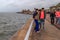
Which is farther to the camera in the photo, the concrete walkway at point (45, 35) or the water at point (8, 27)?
the water at point (8, 27)

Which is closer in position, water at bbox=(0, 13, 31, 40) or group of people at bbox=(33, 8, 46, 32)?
group of people at bbox=(33, 8, 46, 32)

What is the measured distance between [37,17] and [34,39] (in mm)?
2164

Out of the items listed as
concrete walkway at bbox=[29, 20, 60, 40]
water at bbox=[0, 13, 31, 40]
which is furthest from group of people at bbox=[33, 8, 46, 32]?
water at bbox=[0, 13, 31, 40]

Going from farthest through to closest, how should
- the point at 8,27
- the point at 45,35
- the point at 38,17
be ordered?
the point at 8,27 → the point at 38,17 → the point at 45,35

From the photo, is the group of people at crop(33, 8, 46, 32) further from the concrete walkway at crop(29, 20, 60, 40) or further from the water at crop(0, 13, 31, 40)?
the water at crop(0, 13, 31, 40)

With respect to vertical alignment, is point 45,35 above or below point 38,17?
below

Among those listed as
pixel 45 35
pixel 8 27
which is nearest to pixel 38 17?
pixel 45 35

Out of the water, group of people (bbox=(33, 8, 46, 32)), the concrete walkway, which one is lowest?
the water

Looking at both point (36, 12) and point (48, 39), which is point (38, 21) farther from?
point (48, 39)

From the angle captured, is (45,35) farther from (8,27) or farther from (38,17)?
(8,27)

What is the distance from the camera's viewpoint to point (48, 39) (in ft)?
34.9

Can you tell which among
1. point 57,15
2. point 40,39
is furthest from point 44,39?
point 57,15

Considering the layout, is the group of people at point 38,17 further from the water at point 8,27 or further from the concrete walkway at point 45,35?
the water at point 8,27

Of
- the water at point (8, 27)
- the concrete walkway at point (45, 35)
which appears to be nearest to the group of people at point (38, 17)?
the concrete walkway at point (45, 35)
